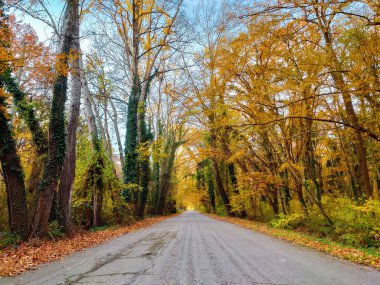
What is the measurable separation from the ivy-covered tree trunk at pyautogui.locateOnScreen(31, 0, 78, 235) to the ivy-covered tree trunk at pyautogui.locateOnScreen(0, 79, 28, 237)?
37cm

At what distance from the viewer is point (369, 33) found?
671 centimetres

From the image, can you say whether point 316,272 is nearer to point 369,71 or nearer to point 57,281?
point 57,281

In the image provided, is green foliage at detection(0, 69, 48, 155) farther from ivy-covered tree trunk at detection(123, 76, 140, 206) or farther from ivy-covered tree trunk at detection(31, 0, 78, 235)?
ivy-covered tree trunk at detection(123, 76, 140, 206)

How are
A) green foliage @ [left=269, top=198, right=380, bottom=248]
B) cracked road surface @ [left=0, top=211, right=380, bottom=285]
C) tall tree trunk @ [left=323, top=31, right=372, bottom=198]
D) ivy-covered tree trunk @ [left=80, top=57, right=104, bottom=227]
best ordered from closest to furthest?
cracked road surface @ [left=0, top=211, right=380, bottom=285]
tall tree trunk @ [left=323, top=31, right=372, bottom=198]
green foliage @ [left=269, top=198, right=380, bottom=248]
ivy-covered tree trunk @ [left=80, top=57, right=104, bottom=227]

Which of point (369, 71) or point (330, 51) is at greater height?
point (330, 51)

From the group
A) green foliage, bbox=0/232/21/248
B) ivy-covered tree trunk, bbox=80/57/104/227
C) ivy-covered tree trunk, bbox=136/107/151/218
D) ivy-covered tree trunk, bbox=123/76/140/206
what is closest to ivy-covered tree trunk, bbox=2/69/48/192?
green foliage, bbox=0/232/21/248

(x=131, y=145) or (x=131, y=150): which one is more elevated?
(x=131, y=145)

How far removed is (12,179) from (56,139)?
6.03 feet

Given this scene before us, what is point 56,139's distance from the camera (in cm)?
948

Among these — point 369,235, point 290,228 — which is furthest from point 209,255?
point 290,228

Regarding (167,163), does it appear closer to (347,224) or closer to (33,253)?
(347,224)

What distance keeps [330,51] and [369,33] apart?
978 millimetres

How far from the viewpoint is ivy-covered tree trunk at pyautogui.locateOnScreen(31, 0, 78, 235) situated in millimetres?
8492

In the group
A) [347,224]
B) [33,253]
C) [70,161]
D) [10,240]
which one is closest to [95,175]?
[70,161]
